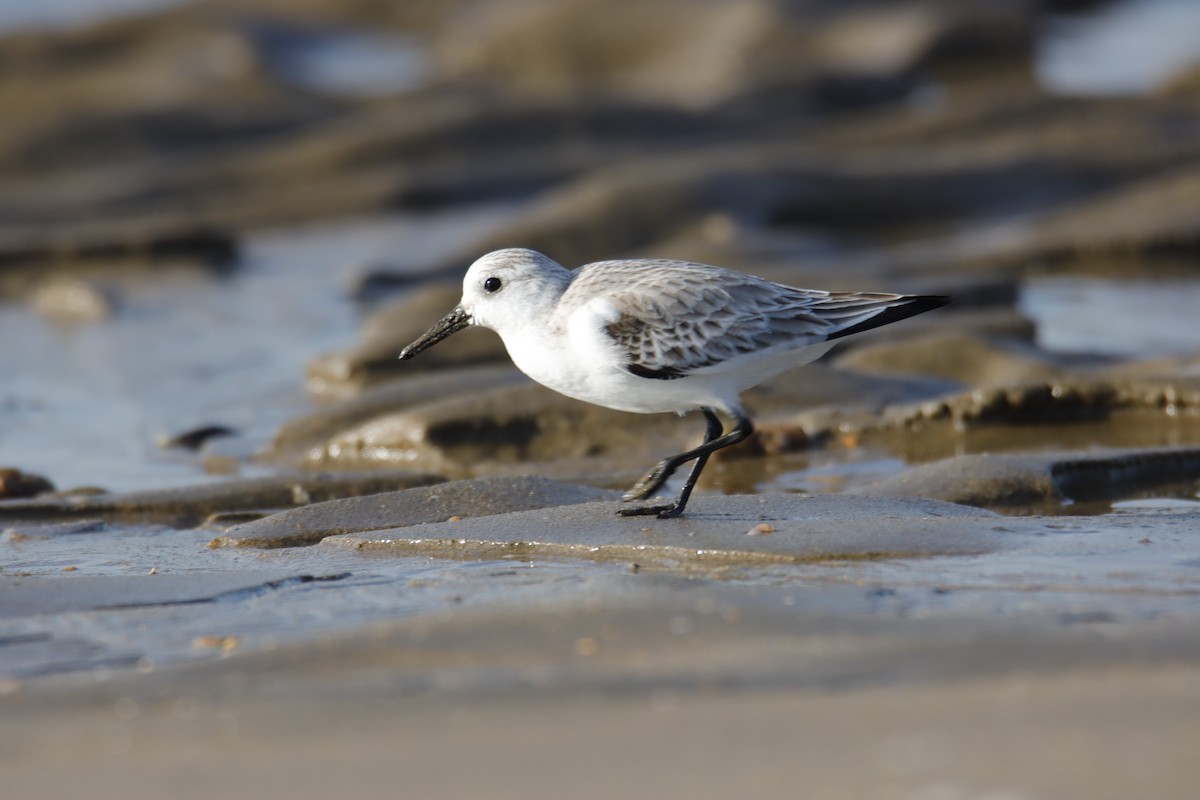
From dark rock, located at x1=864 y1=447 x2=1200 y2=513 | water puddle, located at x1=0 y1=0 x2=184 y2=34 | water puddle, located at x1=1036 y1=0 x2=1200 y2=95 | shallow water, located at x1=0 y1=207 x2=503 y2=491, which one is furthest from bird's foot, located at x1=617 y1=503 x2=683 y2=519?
water puddle, located at x1=0 y1=0 x2=184 y2=34

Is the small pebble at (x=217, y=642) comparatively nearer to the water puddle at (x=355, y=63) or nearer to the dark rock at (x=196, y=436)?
the dark rock at (x=196, y=436)

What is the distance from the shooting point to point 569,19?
18969 mm

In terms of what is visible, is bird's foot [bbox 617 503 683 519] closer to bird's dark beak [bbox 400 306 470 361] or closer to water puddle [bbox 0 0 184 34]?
bird's dark beak [bbox 400 306 470 361]

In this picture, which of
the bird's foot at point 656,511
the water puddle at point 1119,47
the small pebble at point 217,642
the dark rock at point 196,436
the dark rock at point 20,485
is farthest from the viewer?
the water puddle at point 1119,47

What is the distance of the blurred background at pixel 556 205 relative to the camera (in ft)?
27.4

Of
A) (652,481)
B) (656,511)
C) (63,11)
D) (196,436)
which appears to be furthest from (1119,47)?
(656,511)

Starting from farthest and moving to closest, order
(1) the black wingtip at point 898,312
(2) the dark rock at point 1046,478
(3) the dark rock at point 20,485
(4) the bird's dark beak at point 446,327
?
(3) the dark rock at point 20,485 < (4) the bird's dark beak at point 446,327 < (2) the dark rock at point 1046,478 < (1) the black wingtip at point 898,312

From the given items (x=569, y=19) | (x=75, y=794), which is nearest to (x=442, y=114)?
(x=569, y=19)

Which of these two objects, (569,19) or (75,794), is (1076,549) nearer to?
(75,794)

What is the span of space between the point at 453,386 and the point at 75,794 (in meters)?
5.26

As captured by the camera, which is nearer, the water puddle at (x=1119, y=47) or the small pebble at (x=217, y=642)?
the small pebble at (x=217, y=642)

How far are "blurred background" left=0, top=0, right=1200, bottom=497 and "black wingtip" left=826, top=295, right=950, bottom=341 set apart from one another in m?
1.34

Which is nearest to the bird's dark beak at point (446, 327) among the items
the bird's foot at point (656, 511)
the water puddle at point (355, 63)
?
the bird's foot at point (656, 511)

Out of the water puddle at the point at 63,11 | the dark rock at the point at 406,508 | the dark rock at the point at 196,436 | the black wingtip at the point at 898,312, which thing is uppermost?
the water puddle at the point at 63,11
